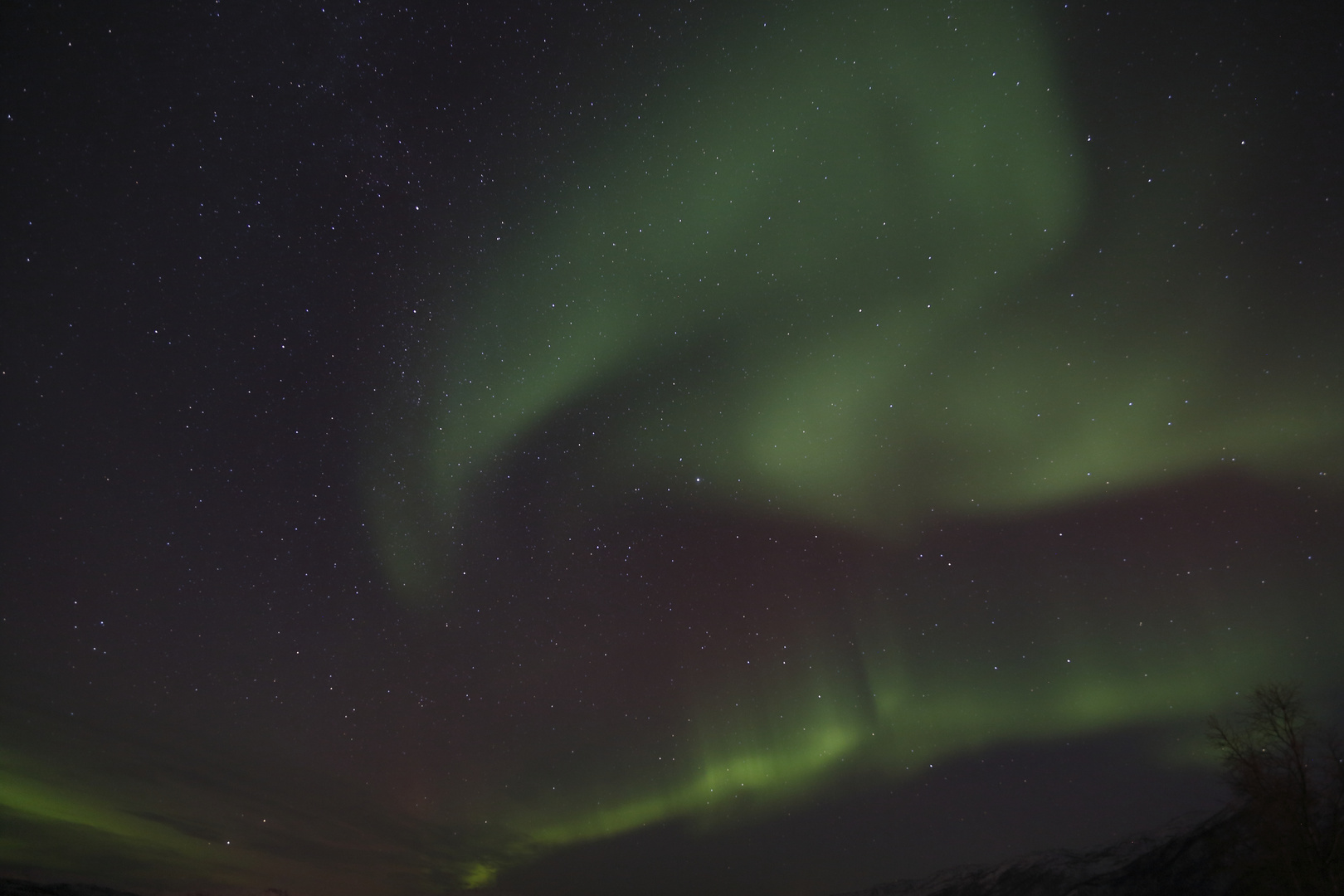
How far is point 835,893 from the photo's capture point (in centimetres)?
18375

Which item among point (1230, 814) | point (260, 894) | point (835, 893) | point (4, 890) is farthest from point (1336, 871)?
point (835, 893)

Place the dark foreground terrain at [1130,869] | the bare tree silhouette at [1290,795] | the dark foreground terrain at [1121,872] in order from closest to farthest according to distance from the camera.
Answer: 1. the bare tree silhouette at [1290,795]
2. the dark foreground terrain at [1130,869]
3. the dark foreground terrain at [1121,872]

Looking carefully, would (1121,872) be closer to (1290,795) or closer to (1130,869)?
(1130,869)

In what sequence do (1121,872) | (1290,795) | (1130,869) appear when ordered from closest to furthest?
(1290,795) < (1130,869) < (1121,872)

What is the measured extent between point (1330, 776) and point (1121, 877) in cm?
7891

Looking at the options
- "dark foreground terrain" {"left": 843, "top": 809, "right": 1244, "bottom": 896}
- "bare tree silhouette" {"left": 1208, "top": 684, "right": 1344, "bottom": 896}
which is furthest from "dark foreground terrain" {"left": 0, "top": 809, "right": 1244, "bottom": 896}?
"bare tree silhouette" {"left": 1208, "top": 684, "right": 1344, "bottom": 896}

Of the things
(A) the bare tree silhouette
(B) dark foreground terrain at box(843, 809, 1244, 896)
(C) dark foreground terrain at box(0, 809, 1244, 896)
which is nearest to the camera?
(A) the bare tree silhouette

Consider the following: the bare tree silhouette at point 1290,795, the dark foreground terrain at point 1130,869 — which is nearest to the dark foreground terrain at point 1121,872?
the dark foreground terrain at point 1130,869

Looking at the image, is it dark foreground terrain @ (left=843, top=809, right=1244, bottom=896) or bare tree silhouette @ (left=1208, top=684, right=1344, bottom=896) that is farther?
dark foreground terrain @ (left=843, top=809, right=1244, bottom=896)

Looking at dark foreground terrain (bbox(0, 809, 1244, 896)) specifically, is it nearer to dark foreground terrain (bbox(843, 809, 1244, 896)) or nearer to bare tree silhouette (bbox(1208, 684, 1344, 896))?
dark foreground terrain (bbox(843, 809, 1244, 896))

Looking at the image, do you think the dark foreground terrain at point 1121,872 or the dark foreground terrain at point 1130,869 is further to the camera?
the dark foreground terrain at point 1121,872

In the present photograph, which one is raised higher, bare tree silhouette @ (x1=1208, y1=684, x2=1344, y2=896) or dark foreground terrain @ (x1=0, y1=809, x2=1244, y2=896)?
bare tree silhouette @ (x1=1208, y1=684, x2=1344, y2=896)

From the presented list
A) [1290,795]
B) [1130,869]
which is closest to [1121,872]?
[1130,869]

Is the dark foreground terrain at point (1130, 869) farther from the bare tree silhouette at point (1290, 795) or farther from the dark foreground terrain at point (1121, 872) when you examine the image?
the bare tree silhouette at point (1290, 795)
